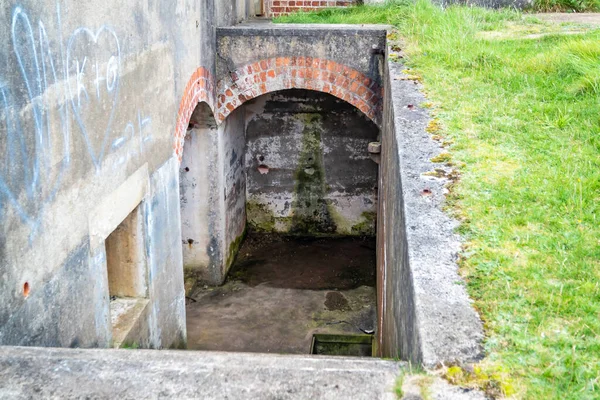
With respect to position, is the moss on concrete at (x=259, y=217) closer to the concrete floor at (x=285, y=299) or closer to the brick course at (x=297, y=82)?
Answer: the concrete floor at (x=285, y=299)

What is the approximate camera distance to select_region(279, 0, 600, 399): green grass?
6.86ft

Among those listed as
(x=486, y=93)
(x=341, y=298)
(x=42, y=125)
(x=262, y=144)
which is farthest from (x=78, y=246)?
(x=262, y=144)

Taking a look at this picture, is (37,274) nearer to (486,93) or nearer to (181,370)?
(181,370)

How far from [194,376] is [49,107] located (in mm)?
1813

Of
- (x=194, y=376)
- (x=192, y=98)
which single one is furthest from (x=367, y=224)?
(x=194, y=376)

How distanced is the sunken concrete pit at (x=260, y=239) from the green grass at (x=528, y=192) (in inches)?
5.2

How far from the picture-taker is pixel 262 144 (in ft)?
33.8

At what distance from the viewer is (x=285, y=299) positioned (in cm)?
839

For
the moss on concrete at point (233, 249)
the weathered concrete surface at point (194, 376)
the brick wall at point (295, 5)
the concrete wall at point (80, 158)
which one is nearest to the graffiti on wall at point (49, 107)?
the concrete wall at point (80, 158)

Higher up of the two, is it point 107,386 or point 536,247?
point 536,247

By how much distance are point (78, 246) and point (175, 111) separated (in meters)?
2.41

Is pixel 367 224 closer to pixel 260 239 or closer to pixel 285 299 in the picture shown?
pixel 260 239

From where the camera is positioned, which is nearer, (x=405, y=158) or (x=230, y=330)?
(x=405, y=158)

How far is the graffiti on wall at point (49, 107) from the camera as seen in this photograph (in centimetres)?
300
